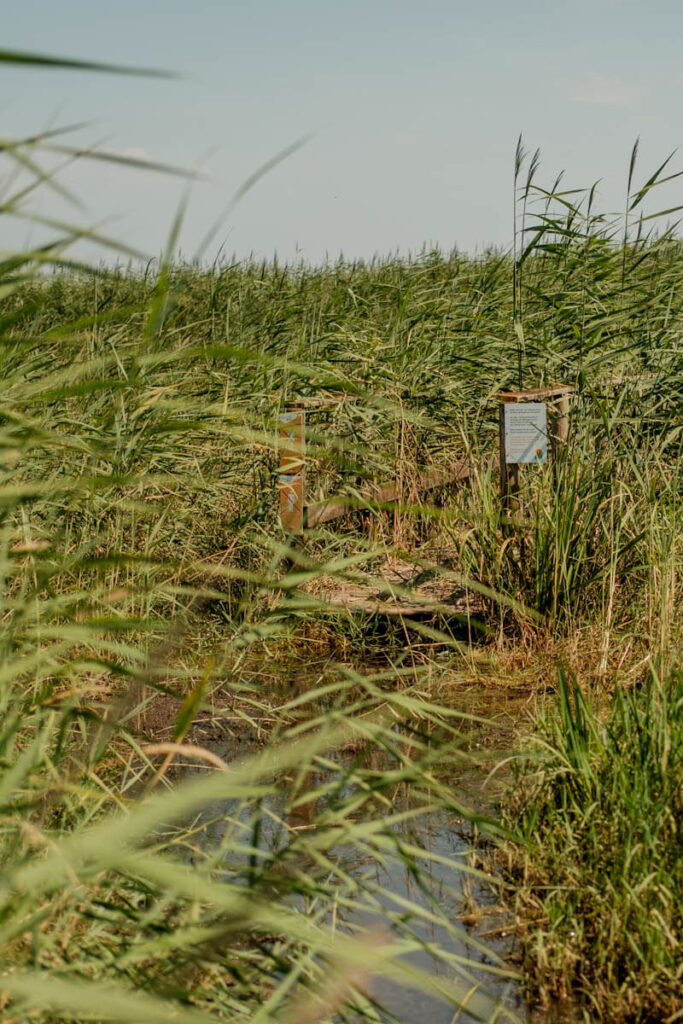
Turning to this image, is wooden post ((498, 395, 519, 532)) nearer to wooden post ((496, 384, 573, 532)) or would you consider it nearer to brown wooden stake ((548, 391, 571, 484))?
wooden post ((496, 384, 573, 532))

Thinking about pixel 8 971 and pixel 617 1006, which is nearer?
pixel 8 971

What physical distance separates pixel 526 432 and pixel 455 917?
3.06 metres

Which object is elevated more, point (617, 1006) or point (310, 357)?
point (310, 357)

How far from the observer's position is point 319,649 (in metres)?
6.18

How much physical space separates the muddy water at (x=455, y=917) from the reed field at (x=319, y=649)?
0.04m

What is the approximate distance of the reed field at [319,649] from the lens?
1.90 meters

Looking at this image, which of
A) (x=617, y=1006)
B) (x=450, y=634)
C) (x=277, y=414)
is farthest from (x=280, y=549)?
(x=277, y=414)

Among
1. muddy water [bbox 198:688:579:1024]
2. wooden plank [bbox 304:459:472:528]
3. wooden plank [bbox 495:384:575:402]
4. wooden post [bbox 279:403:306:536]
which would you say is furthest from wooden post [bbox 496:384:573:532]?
muddy water [bbox 198:688:579:1024]

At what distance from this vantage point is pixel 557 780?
3.39m

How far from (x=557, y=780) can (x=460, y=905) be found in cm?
46

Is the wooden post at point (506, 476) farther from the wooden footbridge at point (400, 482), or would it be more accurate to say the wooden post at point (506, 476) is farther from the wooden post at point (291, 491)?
the wooden post at point (291, 491)

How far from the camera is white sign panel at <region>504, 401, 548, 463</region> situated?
589cm

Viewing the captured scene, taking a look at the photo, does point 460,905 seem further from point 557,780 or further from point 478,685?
point 478,685

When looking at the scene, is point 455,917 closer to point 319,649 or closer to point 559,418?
point 319,649
